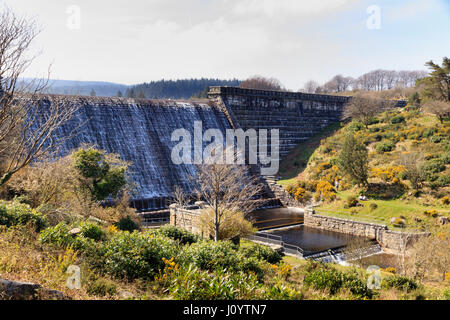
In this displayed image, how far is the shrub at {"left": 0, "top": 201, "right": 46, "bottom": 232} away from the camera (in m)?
13.4

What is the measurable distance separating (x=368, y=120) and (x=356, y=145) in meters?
19.9

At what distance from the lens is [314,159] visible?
48.0 meters

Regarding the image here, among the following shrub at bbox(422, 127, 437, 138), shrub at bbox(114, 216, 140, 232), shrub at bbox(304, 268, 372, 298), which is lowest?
shrub at bbox(114, 216, 140, 232)

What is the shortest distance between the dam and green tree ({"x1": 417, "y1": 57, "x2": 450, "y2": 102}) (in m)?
19.8

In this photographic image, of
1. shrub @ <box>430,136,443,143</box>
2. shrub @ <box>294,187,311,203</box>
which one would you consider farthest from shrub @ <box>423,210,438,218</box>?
shrub @ <box>430,136,443,143</box>

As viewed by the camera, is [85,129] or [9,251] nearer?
[9,251]

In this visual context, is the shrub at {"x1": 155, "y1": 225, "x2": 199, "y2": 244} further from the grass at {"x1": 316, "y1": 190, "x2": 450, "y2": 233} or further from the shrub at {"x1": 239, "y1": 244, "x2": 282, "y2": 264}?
the grass at {"x1": 316, "y1": 190, "x2": 450, "y2": 233}

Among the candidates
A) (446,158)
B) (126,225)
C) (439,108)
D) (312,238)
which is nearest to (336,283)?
(126,225)

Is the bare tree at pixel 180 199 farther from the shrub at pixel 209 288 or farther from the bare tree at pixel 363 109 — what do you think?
the bare tree at pixel 363 109

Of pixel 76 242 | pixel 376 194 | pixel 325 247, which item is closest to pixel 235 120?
pixel 376 194

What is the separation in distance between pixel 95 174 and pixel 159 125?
15.7 metres

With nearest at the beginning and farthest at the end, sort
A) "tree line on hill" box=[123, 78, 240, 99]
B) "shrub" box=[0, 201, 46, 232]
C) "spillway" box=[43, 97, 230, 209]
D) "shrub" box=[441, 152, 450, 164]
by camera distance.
A: "shrub" box=[0, 201, 46, 232] < "spillway" box=[43, 97, 230, 209] < "shrub" box=[441, 152, 450, 164] < "tree line on hill" box=[123, 78, 240, 99]
